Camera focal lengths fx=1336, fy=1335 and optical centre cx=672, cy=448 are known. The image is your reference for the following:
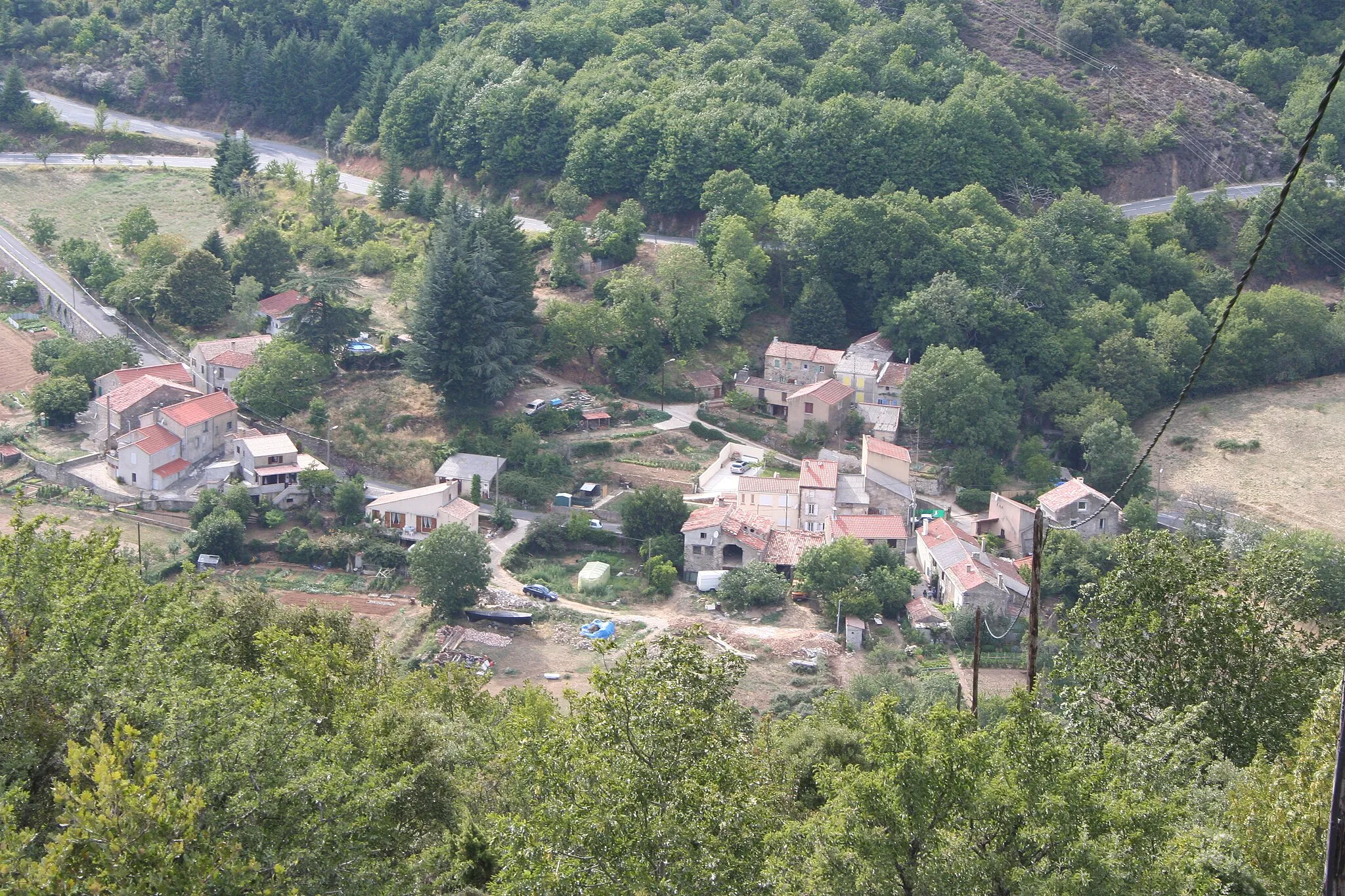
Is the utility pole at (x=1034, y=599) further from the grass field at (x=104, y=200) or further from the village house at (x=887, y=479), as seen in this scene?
the grass field at (x=104, y=200)

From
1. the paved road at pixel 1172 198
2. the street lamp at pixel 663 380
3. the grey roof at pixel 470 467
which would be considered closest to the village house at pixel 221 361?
the grey roof at pixel 470 467

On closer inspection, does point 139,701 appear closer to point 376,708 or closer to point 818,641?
point 376,708

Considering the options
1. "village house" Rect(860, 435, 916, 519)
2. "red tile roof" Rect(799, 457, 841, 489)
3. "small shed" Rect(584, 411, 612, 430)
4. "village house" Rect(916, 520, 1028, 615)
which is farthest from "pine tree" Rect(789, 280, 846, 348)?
"village house" Rect(916, 520, 1028, 615)

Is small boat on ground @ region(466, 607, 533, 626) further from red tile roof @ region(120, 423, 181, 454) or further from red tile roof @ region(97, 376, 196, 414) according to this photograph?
red tile roof @ region(97, 376, 196, 414)

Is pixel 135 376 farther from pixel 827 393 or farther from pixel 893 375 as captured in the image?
pixel 893 375

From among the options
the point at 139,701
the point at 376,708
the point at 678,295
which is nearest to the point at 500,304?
the point at 678,295

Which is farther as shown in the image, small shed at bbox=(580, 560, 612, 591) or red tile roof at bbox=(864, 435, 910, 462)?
red tile roof at bbox=(864, 435, 910, 462)
